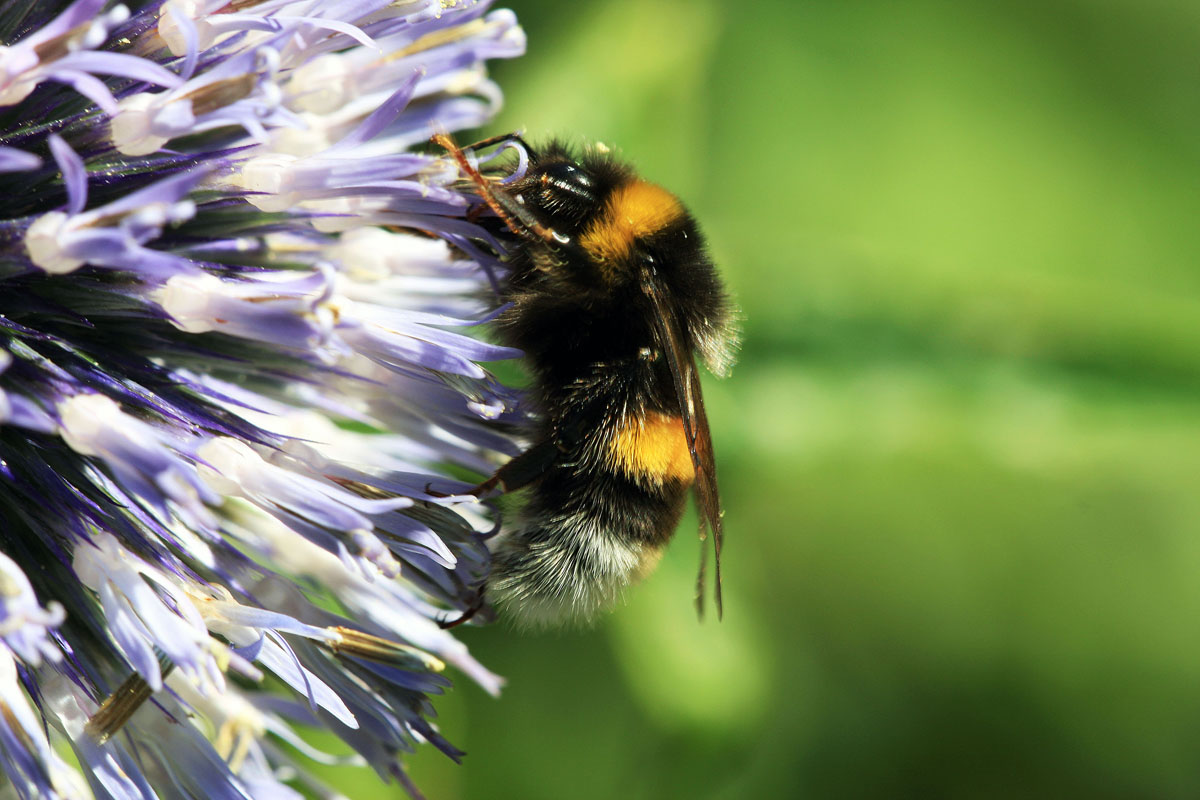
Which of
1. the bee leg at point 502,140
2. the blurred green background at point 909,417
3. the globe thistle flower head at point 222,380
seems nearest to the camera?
the globe thistle flower head at point 222,380

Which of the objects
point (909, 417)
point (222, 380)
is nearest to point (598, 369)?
point (222, 380)

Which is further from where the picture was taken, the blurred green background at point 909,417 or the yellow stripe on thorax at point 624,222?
the blurred green background at point 909,417

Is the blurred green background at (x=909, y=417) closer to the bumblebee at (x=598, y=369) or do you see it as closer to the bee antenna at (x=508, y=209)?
the bumblebee at (x=598, y=369)

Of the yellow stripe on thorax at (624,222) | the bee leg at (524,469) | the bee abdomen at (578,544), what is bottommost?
the bee abdomen at (578,544)

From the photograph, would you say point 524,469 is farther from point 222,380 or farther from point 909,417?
point 909,417

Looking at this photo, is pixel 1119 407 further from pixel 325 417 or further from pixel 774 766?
pixel 325 417

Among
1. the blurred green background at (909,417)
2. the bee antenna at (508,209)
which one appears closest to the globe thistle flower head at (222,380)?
the bee antenna at (508,209)

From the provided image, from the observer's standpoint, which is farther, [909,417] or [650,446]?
[909,417]
